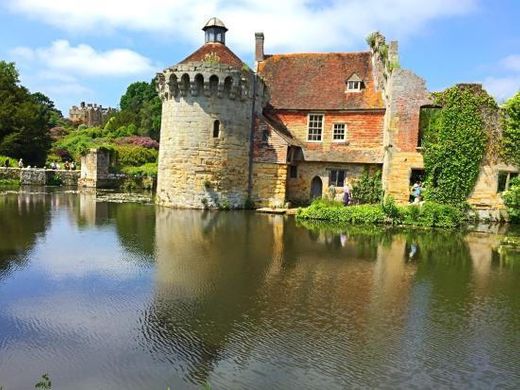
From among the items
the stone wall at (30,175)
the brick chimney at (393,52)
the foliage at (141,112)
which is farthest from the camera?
the foliage at (141,112)

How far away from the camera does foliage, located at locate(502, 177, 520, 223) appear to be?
24156 mm

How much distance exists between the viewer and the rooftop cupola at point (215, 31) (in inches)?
1112

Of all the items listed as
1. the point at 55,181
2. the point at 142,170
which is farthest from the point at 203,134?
the point at 55,181

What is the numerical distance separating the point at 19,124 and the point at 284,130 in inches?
1216

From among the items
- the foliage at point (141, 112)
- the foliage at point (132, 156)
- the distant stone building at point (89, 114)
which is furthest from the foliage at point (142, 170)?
the distant stone building at point (89, 114)

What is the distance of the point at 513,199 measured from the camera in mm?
24203

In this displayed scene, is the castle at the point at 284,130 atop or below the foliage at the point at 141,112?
below

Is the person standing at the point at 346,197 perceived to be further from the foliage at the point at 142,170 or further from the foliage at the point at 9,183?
the foliage at the point at 9,183

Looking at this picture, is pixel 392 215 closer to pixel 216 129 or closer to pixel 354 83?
pixel 354 83

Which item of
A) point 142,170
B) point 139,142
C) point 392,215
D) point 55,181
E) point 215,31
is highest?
point 215,31

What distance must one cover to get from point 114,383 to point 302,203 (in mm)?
22742

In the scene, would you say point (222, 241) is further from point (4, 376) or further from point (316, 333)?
point (4, 376)

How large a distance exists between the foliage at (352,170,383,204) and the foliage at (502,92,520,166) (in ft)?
21.9

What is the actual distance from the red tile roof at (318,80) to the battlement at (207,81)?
4599 mm
